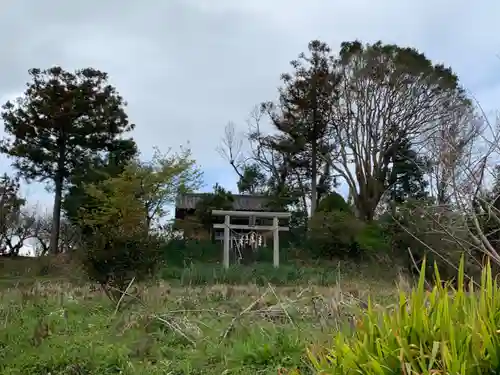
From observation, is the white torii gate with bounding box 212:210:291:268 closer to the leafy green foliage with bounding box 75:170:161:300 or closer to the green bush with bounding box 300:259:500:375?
the leafy green foliage with bounding box 75:170:161:300

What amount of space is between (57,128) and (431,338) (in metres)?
21.7

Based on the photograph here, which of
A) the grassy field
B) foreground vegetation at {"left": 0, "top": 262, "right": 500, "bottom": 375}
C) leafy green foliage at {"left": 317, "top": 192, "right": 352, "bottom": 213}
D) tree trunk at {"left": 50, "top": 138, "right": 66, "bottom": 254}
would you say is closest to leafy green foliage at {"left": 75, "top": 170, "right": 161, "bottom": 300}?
foreground vegetation at {"left": 0, "top": 262, "right": 500, "bottom": 375}

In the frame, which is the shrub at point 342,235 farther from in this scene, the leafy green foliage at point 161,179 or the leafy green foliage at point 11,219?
the leafy green foliage at point 11,219

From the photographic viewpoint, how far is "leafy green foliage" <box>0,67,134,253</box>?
854 inches

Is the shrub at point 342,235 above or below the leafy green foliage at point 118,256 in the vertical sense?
above

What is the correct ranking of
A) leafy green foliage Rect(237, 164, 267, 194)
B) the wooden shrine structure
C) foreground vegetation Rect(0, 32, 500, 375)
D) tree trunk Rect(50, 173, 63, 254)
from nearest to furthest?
foreground vegetation Rect(0, 32, 500, 375), the wooden shrine structure, tree trunk Rect(50, 173, 63, 254), leafy green foliage Rect(237, 164, 267, 194)

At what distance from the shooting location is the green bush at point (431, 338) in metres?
1.65

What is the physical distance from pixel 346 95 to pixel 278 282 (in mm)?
11179

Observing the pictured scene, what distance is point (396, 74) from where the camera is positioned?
21875mm

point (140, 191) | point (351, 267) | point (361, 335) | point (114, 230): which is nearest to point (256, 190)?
point (140, 191)

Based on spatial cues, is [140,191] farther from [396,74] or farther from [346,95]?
[396,74]

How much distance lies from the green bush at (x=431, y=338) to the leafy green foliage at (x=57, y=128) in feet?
67.9

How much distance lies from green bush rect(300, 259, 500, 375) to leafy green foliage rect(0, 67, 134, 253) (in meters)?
20.7

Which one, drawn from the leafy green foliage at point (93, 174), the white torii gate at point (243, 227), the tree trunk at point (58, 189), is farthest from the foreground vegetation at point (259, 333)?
the tree trunk at point (58, 189)
